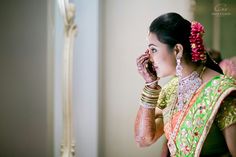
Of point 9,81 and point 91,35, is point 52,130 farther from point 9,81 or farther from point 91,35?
point 91,35

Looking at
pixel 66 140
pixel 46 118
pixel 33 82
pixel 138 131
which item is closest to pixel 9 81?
pixel 33 82

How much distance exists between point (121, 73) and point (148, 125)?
0.23 m

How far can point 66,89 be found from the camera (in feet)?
4.02

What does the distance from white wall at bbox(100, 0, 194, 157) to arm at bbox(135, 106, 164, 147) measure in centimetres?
4

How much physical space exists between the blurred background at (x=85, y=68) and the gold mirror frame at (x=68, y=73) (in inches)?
0.8

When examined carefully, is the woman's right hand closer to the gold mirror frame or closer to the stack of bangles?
the stack of bangles

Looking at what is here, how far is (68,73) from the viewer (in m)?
1.22

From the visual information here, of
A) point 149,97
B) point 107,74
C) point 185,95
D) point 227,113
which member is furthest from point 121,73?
point 227,113

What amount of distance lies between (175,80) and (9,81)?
1.86 feet

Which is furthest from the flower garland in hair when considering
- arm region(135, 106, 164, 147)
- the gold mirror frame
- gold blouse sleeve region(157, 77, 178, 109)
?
the gold mirror frame

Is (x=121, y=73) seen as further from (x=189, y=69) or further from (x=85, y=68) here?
(x=189, y=69)

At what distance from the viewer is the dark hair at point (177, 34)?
104 centimetres

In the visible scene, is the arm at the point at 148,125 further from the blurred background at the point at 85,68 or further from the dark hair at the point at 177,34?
the dark hair at the point at 177,34

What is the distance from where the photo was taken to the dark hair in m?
1.04
